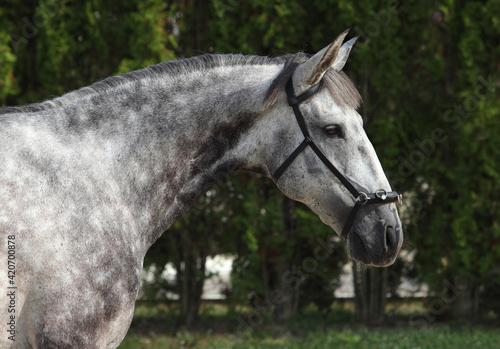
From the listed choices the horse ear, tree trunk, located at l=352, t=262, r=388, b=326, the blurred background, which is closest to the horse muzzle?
the horse ear

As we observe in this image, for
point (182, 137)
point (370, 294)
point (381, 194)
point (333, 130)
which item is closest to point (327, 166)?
point (333, 130)

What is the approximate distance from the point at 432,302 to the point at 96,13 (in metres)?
5.99

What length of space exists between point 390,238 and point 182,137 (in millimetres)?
1057

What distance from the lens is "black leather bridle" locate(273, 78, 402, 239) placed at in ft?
7.70

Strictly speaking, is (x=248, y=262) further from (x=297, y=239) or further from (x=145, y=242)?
(x=145, y=242)

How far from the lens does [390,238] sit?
237 cm

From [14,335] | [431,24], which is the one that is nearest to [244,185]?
[431,24]

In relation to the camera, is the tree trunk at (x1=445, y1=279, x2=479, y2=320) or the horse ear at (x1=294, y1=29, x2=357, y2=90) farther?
the tree trunk at (x1=445, y1=279, x2=479, y2=320)

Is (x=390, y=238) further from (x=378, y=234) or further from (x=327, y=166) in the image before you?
(x=327, y=166)

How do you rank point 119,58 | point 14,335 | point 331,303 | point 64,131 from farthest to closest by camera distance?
point 331,303 → point 119,58 → point 64,131 → point 14,335

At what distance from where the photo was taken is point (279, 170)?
2.45 m

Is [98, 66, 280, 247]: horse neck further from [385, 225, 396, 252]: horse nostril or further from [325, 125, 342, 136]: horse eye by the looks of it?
[385, 225, 396, 252]: horse nostril

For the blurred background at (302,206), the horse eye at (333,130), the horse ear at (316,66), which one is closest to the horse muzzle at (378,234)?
the horse eye at (333,130)

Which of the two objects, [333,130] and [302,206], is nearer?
[333,130]
